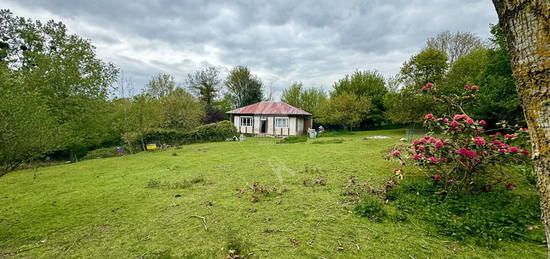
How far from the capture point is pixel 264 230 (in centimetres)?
309

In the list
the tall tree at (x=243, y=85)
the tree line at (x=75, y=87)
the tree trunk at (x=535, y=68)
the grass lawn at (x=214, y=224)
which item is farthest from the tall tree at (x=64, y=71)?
the tall tree at (x=243, y=85)

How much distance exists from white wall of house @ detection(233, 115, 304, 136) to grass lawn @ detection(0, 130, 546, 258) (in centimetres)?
1787

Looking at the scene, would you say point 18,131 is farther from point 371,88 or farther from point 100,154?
point 371,88

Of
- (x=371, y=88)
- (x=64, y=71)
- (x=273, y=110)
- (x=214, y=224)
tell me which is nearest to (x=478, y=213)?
(x=214, y=224)

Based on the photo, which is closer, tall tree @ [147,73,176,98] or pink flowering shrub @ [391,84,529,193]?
pink flowering shrub @ [391,84,529,193]

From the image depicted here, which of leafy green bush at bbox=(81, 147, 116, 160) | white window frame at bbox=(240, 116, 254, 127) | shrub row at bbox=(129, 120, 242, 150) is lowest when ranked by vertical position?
leafy green bush at bbox=(81, 147, 116, 160)

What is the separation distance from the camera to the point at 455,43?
893 inches

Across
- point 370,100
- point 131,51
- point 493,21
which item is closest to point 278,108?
point 370,100

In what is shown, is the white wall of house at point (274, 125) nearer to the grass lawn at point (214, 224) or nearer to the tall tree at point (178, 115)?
the tall tree at point (178, 115)

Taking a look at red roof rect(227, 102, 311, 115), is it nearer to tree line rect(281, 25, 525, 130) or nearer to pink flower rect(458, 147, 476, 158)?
tree line rect(281, 25, 525, 130)

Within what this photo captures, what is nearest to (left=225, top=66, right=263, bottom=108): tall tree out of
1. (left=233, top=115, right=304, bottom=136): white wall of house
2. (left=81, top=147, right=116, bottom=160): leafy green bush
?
(left=233, top=115, right=304, bottom=136): white wall of house

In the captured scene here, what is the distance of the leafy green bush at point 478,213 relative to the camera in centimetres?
268

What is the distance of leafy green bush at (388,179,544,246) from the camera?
268cm

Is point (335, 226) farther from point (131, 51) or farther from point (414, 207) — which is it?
point (131, 51)
